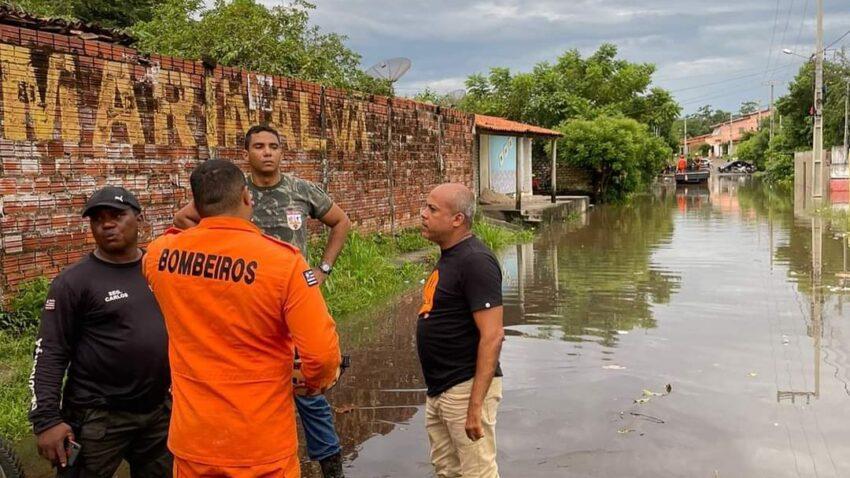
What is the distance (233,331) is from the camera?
245cm

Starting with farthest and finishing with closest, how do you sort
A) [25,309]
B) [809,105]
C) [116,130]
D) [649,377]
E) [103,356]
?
[809,105] < [116,130] < [25,309] < [649,377] < [103,356]

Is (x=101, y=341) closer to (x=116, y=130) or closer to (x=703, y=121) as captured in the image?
(x=116, y=130)

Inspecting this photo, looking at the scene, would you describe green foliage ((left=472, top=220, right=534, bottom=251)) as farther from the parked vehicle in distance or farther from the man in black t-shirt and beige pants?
the parked vehicle in distance

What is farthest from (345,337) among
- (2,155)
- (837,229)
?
(837,229)

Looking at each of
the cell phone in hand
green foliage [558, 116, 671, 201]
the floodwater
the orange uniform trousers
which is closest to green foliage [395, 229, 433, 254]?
the floodwater

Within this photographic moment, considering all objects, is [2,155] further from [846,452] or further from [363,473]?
[846,452]

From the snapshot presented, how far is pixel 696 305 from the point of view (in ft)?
30.2

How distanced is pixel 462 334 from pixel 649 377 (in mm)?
3392

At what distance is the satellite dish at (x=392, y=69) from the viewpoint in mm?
17609

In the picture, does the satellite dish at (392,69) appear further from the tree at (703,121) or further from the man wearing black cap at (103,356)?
the tree at (703,121)

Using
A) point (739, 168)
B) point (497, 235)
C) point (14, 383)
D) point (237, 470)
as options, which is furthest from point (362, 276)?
point (739, 168)

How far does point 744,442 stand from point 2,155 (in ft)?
19.9

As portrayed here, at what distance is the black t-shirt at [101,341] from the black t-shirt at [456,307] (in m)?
1.17

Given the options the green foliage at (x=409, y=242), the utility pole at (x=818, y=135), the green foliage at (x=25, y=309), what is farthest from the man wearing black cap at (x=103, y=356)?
the utility pole at (x=818, y=135)
